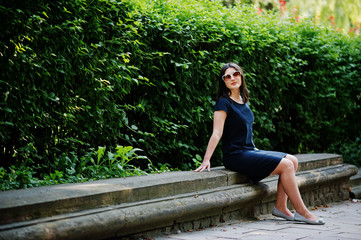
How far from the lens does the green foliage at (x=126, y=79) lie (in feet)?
13.6

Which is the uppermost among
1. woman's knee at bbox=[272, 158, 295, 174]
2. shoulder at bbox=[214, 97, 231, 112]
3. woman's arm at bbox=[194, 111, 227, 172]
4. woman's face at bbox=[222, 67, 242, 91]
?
woman's face at bbox=[222, 67, 242, 91]

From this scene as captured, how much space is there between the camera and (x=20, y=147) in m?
4.27

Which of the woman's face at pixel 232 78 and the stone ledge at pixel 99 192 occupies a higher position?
the woman's face at pixel 232 78

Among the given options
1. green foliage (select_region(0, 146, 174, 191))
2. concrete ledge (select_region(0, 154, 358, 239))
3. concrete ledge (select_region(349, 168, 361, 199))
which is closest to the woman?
concrete ledge (select_region(0, 154, 358, 239))

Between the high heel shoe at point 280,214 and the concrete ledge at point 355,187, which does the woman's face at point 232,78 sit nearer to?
the high heel shoe at point 280,214

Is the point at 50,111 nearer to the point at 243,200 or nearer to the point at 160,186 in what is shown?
the point at 160,186

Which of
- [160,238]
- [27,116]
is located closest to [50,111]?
[27,116]

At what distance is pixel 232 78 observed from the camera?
4.81 meters

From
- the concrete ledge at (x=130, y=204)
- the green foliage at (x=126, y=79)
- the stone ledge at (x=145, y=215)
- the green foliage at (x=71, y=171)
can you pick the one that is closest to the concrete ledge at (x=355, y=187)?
the green foliage at (x=126, y=79)

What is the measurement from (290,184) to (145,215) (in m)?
1.81

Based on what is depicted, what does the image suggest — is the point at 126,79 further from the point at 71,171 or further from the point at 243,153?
the point at 243,153

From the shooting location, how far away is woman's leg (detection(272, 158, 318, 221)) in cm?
459

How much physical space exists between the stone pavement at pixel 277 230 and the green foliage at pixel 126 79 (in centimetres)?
99

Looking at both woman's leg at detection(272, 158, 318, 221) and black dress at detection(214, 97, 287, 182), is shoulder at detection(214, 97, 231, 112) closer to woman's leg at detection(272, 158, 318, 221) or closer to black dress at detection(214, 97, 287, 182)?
black dress at detection(214, 97, 287, 182)
